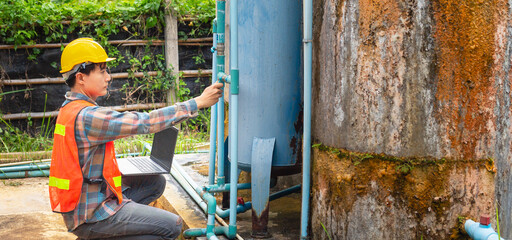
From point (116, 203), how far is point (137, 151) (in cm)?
366

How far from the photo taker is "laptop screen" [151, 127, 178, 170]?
3.30 metres

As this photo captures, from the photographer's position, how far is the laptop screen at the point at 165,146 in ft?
10.8

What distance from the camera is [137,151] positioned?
645 centimetres

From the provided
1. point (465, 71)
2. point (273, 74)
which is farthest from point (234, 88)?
point (465, 71)

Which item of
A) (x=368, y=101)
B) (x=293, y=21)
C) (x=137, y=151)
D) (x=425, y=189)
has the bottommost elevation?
(x=137, y=151)

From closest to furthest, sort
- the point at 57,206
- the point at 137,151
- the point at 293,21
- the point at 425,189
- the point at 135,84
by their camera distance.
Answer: the point at 425,189
the point at 57,206
the point at 293,21
the point at 137,151
the point at 135,84

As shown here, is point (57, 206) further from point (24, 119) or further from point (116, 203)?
point (24, 119)

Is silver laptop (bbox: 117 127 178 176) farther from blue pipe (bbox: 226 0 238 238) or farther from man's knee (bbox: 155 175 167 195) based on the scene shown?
blue pipe (bbox: 226 0 238 238)

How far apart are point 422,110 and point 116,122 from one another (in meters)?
1.47

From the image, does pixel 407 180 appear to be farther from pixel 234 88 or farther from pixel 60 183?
pixel 60 183

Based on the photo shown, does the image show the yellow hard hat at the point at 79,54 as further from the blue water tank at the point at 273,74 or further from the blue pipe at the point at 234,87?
the blue water tank at the point at 273,74

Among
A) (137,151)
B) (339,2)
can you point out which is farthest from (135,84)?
(339,2)

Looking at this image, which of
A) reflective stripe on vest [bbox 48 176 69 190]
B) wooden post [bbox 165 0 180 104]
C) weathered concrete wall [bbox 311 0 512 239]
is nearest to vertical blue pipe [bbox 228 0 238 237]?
weathered concrete wall [bbox 311 0 512 239]

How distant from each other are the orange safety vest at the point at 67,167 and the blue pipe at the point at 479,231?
5.64ft
